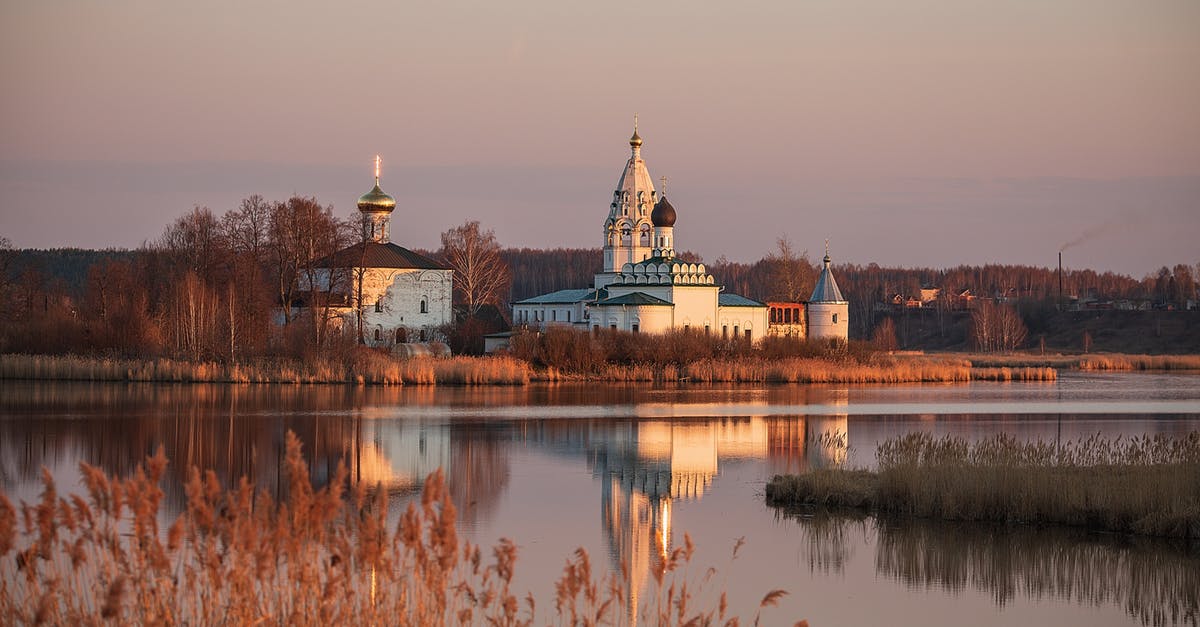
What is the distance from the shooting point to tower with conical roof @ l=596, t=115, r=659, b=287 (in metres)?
55.5

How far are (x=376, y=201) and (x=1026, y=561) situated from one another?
137ft

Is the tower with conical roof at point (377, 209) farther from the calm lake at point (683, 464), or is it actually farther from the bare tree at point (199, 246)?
the calm lake at point (683, 464)

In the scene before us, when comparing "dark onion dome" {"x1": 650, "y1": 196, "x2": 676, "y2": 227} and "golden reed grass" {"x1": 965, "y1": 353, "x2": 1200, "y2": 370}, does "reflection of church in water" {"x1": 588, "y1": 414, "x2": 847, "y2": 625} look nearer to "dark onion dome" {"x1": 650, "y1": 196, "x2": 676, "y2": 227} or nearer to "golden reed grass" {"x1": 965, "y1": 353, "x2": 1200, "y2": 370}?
"dark onion dome" {"x1": 650, "y1": 196, "x2": 676, "y2": 227}

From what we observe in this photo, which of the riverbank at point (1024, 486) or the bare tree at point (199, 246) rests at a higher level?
the bare tree at point (199, 246)

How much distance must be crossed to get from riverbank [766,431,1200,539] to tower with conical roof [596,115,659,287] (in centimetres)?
4110

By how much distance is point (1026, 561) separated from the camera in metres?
11.0

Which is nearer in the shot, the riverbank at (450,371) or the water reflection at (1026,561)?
the water reflection at (1026,561)

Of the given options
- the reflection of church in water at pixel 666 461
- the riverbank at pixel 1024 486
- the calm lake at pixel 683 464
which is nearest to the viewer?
the calm lake at pixel 683 464

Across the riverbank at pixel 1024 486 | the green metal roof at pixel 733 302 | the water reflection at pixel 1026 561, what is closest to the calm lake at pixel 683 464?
the water reflection at pixel 1026 561

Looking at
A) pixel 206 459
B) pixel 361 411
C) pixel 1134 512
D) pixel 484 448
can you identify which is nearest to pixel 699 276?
pixel 361 411

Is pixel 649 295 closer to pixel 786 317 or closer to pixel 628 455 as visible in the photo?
pixel 786 317

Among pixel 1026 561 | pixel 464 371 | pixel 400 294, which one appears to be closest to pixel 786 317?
pixel 400 294

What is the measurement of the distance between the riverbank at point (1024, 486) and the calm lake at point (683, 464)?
0.83 feet

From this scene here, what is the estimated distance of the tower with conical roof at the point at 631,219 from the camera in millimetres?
55469
